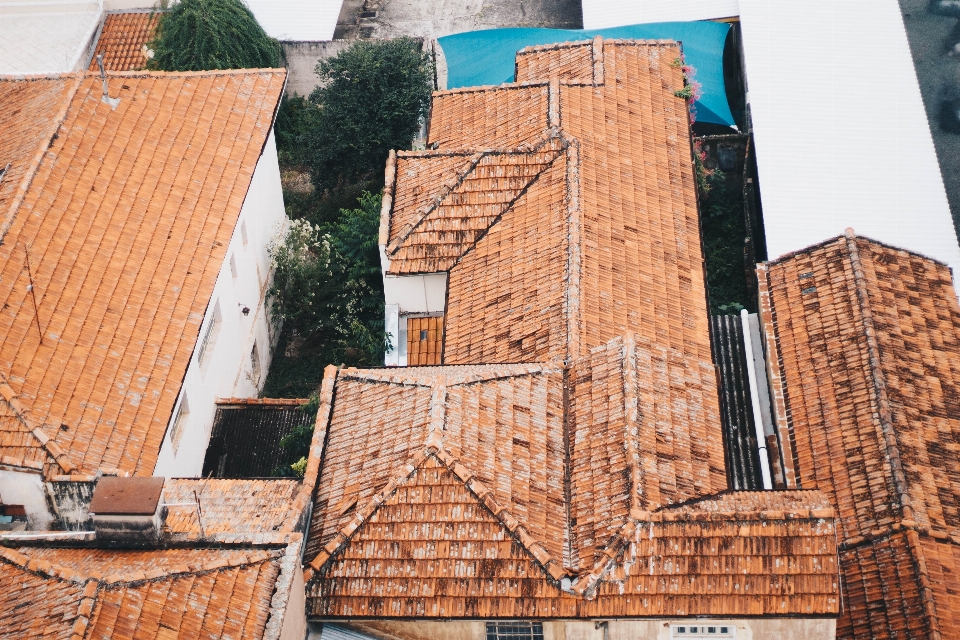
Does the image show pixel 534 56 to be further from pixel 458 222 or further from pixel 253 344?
pixel 253 344

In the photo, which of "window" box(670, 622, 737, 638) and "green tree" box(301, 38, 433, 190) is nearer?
"window" box(670, 622, 737, 638)

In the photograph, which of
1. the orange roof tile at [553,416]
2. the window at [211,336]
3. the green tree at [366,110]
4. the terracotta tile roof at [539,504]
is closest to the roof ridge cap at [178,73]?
the green tree at [366,110]

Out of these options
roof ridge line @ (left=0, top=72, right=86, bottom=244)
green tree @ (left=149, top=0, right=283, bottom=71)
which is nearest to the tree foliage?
roof ridge line @ (left=0, top=72, right=86, bottom=244)

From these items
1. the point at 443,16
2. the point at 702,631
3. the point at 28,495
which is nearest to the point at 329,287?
the point at 28,495

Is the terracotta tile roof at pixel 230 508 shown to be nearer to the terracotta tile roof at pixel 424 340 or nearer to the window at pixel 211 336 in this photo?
the window at pixel 211 336

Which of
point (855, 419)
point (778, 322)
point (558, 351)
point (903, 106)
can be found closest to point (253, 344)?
point (558, 351)

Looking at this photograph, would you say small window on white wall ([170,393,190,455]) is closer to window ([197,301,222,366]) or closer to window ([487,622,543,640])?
Answer: window ([197,301,222,366])

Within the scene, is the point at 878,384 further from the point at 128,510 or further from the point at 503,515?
the point at 128,510
